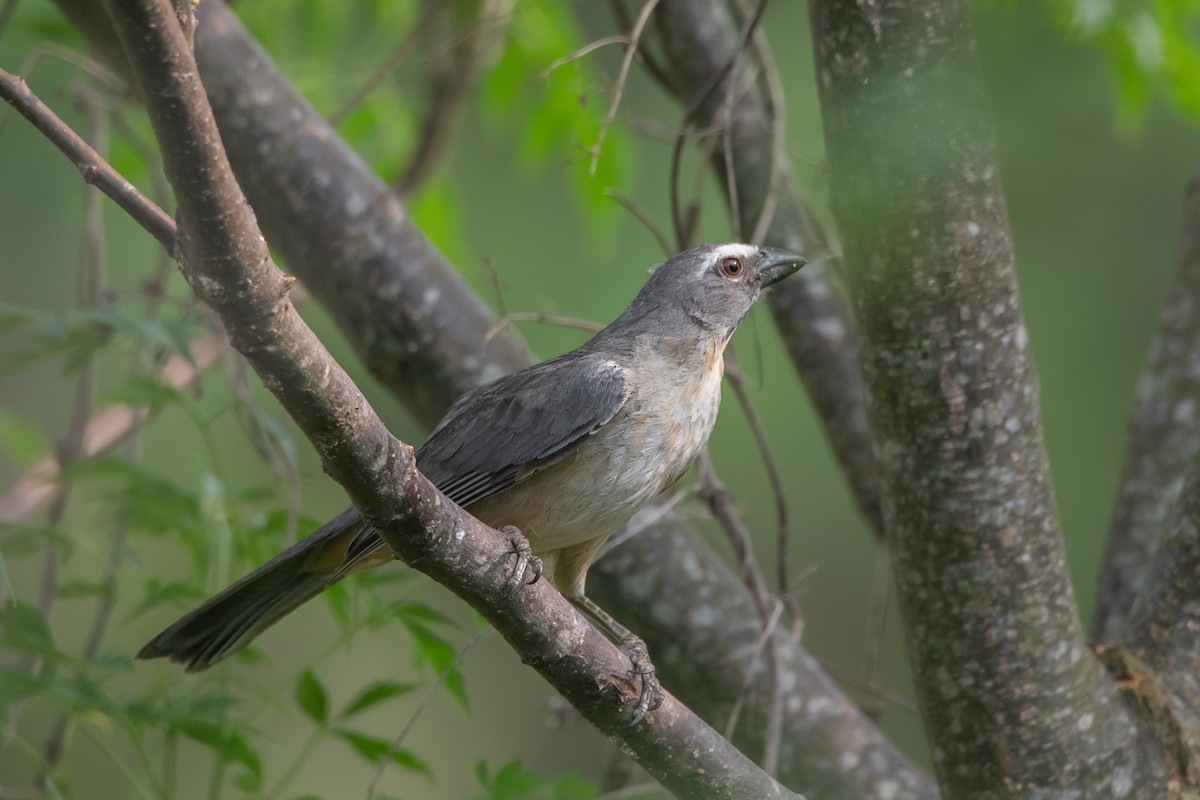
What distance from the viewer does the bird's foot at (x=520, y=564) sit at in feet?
8.34

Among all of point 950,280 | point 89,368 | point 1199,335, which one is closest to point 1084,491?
point 1199,335

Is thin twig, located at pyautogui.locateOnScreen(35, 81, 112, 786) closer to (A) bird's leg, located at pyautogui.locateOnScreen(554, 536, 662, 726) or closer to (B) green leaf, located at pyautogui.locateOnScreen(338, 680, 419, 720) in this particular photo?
(B) green leaf, located at pyautogui.locateOnScreen(338, 680, 419, 720)

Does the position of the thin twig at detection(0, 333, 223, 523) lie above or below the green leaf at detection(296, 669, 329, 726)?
above

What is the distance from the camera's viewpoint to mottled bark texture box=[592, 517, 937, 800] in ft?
12.6

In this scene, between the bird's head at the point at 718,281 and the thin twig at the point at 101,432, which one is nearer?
the bird's head at the point at 718,281

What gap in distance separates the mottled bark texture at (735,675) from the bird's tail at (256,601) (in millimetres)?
965

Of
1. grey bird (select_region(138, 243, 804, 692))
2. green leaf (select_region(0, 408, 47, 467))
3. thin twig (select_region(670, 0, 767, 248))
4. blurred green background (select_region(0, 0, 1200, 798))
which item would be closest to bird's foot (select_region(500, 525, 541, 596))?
grey bird (select_region(138, 243, 804, 692))

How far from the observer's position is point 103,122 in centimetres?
518

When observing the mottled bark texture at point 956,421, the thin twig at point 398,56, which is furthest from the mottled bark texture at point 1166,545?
the thin twig at point 398,56

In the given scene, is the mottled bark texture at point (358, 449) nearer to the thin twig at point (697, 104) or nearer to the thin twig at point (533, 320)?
the thin twig at point (533, 320)

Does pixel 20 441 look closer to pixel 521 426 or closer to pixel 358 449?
pixel 521 426

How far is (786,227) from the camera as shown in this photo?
523 cm

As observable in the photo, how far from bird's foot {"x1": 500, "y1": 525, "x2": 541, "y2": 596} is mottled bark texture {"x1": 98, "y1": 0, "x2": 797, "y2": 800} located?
0.5 inches

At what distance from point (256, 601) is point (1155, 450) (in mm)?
3139
